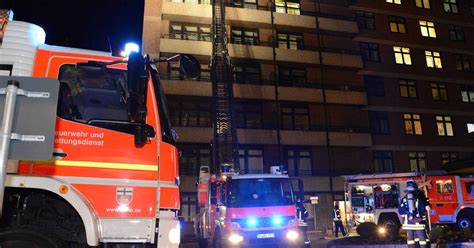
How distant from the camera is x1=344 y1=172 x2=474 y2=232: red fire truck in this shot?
1741cm

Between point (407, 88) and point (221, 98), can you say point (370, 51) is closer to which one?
point (407, 88)

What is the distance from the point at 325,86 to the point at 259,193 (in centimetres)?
2004

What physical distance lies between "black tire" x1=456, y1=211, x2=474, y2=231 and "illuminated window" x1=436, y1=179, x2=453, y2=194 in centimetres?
117

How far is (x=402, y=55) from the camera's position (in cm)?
3238

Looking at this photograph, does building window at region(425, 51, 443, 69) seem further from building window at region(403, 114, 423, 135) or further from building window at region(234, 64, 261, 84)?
building window at region(234, 64, 261, 84)

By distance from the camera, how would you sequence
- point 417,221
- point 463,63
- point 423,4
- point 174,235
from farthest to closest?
point 423,4 → point 463,63 → point 417,221 → point 174,235

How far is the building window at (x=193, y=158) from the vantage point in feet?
81.9

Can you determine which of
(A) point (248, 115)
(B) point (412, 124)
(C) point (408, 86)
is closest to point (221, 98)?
(A) point (248, 115)

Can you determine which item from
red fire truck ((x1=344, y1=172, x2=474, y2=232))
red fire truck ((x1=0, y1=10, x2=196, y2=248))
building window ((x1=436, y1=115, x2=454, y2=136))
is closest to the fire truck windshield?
red fire truck ((x1=0, y1=10, x2=196, y2=248))

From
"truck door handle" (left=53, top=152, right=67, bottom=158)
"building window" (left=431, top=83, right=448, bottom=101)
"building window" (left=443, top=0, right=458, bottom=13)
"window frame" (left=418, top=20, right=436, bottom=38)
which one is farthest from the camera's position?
"building window" (left=443, top=0, right=458, bottom=13)

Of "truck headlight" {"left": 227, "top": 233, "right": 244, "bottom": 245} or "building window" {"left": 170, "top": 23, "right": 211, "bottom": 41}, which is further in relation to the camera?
"building window" {"left": 170, "top": 23, "right": 211, "bottom": 41}

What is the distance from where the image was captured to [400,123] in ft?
100

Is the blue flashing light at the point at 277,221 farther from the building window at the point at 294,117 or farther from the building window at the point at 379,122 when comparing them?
the building window at the point at 379,122

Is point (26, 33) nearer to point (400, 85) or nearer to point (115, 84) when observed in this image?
point (115, 84)
